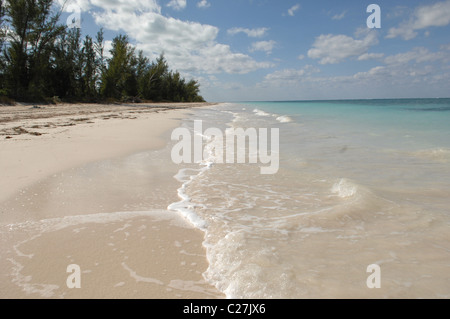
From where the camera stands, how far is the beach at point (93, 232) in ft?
5.21

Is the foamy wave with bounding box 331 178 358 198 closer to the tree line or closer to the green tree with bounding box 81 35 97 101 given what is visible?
the tree line

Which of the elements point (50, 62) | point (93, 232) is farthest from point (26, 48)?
point (93, 232)

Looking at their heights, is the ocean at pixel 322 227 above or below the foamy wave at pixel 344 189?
below

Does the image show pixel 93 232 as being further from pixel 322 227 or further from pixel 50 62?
pixel 50 62

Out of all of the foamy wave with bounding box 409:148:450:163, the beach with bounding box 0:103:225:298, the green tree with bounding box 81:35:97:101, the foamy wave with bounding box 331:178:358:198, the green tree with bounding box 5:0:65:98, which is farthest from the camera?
the green tree with bounding box 81:35:97:101

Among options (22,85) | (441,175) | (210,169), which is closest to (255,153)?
(210,169)

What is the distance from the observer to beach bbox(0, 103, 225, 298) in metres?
1.59

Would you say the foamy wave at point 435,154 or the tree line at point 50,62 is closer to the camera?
the foamy wave at point 435,154

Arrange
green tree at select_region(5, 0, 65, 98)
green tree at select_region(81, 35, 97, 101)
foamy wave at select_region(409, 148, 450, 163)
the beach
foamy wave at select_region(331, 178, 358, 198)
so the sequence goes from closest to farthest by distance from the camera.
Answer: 1. the beach
2. foamy wave at select_region(331, 178, 358, 198)
3. foamy wave at select_region(409, 148, 450, 163)
4. green tree at select_region(5, 0, 65, 98)
5. green tree at select_region(81, 35, 97, 101)

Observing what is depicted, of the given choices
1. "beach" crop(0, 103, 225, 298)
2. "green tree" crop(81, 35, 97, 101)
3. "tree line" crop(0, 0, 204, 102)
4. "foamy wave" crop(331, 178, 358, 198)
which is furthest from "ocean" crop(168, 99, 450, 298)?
"green tree" crop(81, 35, 97, 101)

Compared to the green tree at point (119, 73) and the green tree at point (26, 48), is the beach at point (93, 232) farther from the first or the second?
the green tree at point (119, 73)

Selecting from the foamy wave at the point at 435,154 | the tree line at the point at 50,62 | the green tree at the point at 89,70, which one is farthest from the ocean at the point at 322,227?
the green tree at the point at 89,70
